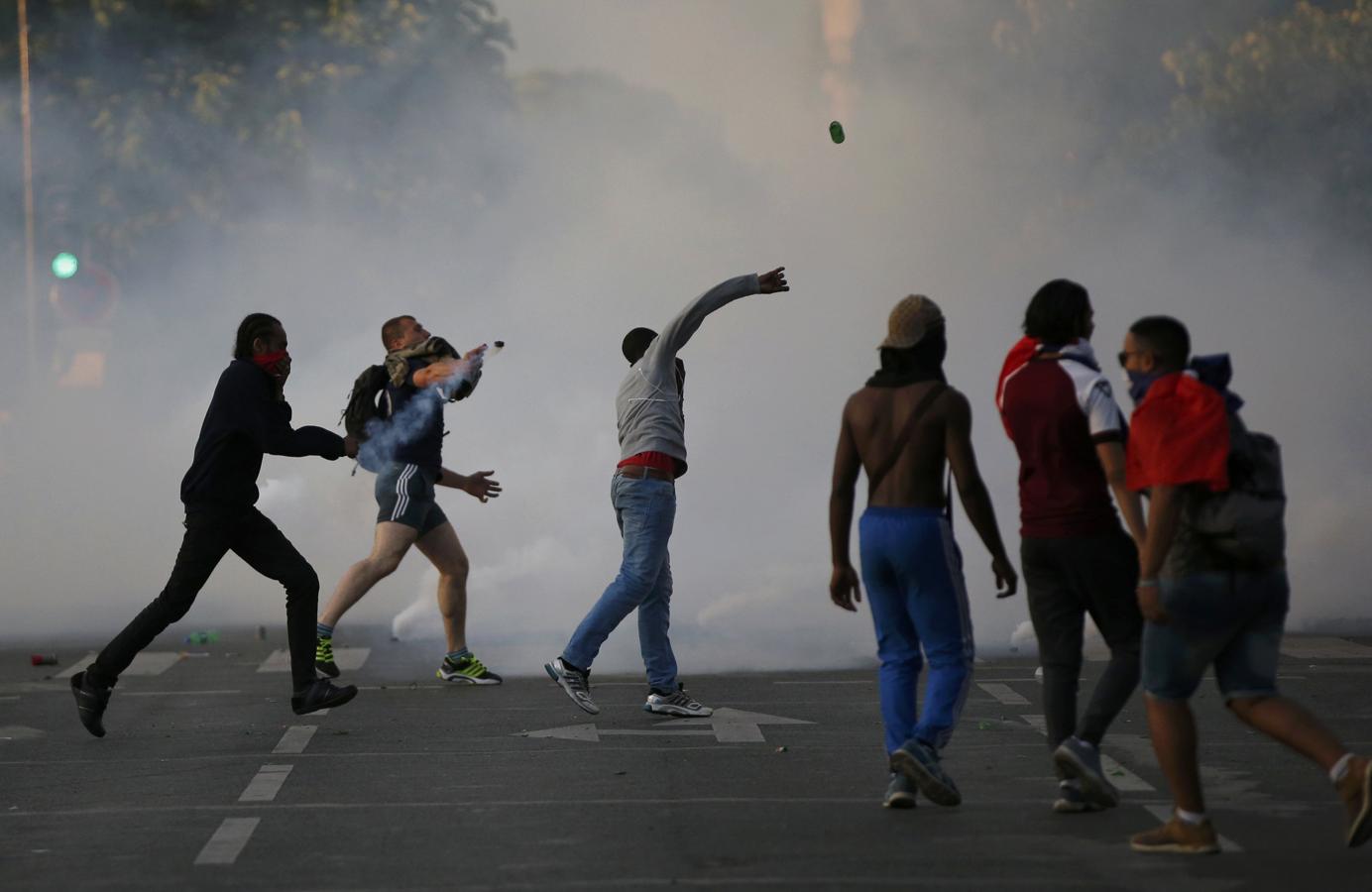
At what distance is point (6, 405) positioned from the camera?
2695 centimetres

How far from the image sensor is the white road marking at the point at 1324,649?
41.5 feet

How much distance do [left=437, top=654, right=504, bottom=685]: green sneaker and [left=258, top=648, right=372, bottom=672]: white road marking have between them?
1146mm

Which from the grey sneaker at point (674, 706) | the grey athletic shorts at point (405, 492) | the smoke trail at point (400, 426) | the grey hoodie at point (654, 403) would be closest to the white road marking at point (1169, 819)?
the grey sneaker at point (674, 706)

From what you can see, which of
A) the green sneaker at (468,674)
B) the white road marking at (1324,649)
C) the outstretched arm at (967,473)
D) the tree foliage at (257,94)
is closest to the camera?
the outstretched arm at (967,473)

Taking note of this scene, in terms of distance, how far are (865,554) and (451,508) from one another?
13.1 meters

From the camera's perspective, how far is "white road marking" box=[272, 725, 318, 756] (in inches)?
377

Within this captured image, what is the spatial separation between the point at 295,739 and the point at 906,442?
3365 millimetres

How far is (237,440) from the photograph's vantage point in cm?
1027

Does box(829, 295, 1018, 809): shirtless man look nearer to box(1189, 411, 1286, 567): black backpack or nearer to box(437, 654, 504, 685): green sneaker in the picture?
box(1189, 411, 1286, 567): black backpack

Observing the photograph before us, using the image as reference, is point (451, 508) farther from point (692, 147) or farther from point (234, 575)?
point (692, 147)

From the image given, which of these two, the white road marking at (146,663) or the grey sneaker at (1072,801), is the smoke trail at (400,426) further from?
the grey sneaker at (1072,801)

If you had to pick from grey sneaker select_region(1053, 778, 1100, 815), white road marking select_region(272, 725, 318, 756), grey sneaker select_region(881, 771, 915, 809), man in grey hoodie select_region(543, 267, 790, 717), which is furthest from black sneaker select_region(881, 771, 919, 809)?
white road marking select_region(272, 725, 318, 756)

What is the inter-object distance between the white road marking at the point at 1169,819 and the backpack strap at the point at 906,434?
1303mm

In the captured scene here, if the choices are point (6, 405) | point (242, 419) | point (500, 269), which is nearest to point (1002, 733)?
point (242, 419)
